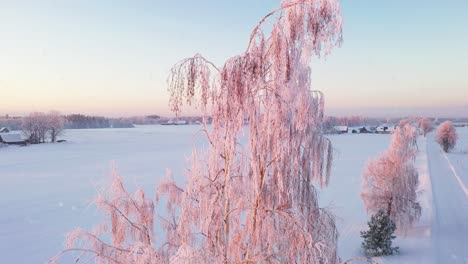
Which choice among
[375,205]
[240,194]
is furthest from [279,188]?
[375,205]

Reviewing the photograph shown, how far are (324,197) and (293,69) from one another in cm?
2554

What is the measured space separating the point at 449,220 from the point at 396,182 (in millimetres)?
5068

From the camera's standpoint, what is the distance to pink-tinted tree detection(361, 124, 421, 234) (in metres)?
20.1

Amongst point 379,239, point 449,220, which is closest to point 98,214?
point 379,239

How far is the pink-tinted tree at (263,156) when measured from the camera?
418 cm

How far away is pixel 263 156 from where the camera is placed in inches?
180

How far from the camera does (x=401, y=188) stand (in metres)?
20.4

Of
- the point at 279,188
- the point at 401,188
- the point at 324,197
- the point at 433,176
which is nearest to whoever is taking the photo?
the point at 279,188

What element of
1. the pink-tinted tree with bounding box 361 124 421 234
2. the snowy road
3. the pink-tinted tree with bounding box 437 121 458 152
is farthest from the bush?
the pink-tinted tree with bounding box 437 121 458 152

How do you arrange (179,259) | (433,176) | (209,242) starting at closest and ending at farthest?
(179,259), (209,242), (433,176)

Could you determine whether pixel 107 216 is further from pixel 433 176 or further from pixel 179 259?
pixel 433 176

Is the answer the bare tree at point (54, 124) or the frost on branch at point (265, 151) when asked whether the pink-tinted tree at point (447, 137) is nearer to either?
the frost on branch at point (265, 151)

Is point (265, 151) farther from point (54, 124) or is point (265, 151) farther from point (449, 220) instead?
point (54, 124)

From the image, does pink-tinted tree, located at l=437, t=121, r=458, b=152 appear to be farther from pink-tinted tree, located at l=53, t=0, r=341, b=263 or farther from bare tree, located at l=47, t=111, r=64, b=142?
bare tree, located at l=47, t=111, r=64, b=142
